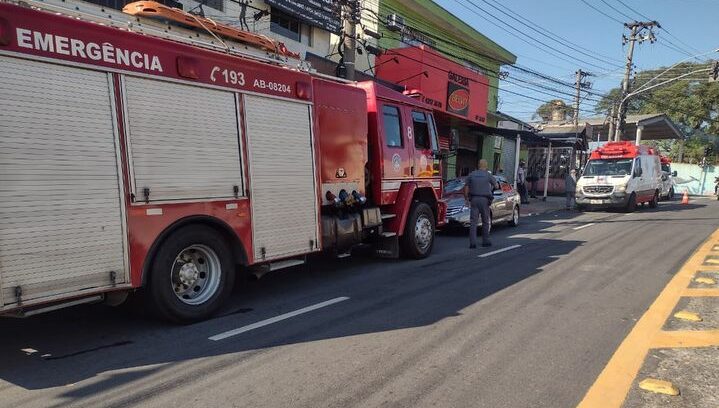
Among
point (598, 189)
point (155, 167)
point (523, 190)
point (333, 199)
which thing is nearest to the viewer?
point (155, 167)

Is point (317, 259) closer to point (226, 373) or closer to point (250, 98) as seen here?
point (250, 98)

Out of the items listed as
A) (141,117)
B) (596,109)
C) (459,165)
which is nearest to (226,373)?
(141,117)

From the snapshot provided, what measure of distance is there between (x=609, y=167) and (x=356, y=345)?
Answer: 1847 centimetres

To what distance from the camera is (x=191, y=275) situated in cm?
516

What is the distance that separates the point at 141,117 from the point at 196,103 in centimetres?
63

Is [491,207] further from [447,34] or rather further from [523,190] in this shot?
[447,34]

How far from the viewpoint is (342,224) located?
700 cm

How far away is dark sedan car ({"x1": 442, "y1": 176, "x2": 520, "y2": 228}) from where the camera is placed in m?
12.2

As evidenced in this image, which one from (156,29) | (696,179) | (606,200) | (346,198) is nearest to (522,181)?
(606,200)

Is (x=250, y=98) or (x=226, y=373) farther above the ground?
(x=250, y=98)

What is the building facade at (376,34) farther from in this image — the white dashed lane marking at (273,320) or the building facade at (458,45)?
the white dashed lane marking at (273,320)

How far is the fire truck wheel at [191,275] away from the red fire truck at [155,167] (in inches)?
0.5

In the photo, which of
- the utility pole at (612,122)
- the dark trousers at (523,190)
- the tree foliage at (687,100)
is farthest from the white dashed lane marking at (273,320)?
the tree foliage at (687,100)

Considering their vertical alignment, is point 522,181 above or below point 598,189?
above
